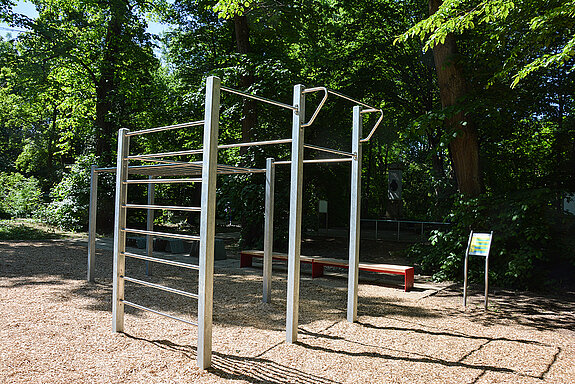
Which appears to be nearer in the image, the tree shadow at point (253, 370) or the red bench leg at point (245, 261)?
the tree shadow at point (253, 370)

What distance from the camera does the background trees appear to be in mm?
8398

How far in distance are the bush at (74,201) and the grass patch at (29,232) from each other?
45cm

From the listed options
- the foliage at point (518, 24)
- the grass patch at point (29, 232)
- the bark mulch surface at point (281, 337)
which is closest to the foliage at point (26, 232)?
the grass patch at point (29, 232)

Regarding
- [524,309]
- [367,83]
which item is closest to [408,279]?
[524,309]

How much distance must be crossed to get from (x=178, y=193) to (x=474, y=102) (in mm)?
17503

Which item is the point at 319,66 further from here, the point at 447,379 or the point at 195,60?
the point at 447,379

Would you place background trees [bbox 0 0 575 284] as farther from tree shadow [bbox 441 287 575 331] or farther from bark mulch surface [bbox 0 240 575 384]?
bark mulch surface [bbox 0 240 575 384]

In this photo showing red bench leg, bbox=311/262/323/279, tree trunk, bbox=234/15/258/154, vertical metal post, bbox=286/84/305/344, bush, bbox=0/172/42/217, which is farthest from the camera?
bush, bbox=0/172/42/217

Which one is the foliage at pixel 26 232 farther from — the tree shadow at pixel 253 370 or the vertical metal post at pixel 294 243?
the vertical metal post at pixel 294 243

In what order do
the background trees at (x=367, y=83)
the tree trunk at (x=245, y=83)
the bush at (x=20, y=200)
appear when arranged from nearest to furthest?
the background trees at (x=367, y=83), the tree trunk at (x=245, y=83), the bush at (x=20, y=200)

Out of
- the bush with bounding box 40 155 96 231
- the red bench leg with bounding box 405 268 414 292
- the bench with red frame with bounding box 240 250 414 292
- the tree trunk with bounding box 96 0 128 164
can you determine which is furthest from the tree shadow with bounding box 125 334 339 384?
the tree trunk with bounding box 96 0 128 164

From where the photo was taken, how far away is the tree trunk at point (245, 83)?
1309 centimetres

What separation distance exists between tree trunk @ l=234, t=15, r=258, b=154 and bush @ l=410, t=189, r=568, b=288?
6.34 metres

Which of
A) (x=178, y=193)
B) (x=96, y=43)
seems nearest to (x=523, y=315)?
(x=96, y=43)
